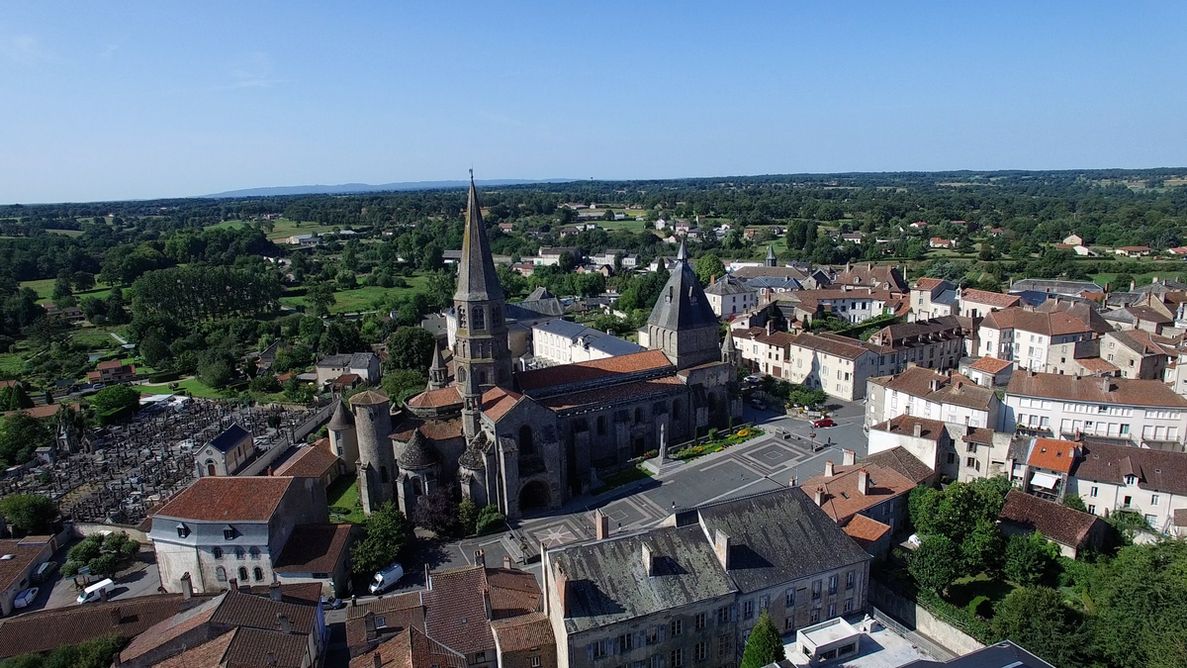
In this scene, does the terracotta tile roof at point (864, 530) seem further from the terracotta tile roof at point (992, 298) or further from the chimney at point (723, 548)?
the terracotta tile roof at point (992, 298)

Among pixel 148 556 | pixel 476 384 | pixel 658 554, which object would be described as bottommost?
pixel 148 556

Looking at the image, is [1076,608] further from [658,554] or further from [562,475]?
[562,475]

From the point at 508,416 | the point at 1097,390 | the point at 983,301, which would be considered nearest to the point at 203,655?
the point at 508,416

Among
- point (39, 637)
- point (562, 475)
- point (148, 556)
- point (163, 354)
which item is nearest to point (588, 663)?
point (562, 475)

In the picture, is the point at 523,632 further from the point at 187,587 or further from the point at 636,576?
the point at 187,587

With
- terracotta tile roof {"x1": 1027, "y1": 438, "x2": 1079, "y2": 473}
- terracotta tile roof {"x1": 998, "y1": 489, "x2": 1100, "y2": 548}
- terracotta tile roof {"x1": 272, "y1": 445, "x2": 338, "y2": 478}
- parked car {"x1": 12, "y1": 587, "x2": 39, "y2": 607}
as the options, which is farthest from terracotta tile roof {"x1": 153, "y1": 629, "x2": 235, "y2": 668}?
terracotta tile roof {"x1": 1027, "y1": 438, "x2": 1079, "y2": 473}

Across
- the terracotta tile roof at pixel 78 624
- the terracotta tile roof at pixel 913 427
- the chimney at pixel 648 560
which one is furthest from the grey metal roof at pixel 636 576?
the terracotta tile roof at pixel 913 427

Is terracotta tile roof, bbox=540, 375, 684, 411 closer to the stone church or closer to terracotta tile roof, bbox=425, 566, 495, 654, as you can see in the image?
the stone church
